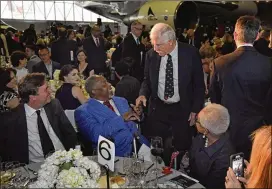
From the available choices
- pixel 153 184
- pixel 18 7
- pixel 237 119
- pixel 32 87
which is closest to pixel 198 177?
pixel 153 184

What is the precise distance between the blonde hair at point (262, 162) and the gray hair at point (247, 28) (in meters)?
1.52

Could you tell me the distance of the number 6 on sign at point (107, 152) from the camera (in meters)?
1.97

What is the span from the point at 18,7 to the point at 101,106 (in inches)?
789

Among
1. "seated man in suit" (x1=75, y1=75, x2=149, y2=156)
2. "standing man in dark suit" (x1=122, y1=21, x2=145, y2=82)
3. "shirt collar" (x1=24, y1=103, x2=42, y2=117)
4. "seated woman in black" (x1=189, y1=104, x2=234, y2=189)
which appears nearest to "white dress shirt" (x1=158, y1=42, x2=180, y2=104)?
"seated man in suit" (x1=75, y1=75, x2=149, y2=156)

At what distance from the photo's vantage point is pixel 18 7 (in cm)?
2108

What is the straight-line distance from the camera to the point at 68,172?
1801 mm

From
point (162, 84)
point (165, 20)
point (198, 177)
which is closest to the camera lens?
point (198, 177)

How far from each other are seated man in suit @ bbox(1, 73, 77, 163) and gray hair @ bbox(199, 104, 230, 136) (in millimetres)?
1213

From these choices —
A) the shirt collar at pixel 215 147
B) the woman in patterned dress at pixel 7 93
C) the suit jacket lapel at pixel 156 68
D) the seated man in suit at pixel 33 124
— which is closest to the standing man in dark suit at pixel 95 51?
the woman in patterned dress at pixel 7 93

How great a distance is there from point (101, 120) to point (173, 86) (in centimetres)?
78

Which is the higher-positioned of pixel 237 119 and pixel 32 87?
pixel 32 87

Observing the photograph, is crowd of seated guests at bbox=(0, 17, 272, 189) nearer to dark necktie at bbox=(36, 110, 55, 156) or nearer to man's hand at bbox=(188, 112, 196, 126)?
dark necktie at bbox=(36, 110, 55, 156)

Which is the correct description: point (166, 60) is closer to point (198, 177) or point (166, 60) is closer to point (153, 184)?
point (198, 177)

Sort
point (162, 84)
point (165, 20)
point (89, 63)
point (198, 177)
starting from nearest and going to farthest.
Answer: point (198, 177)
point (162, 84)
point (89, 63)
point (165, 20)
